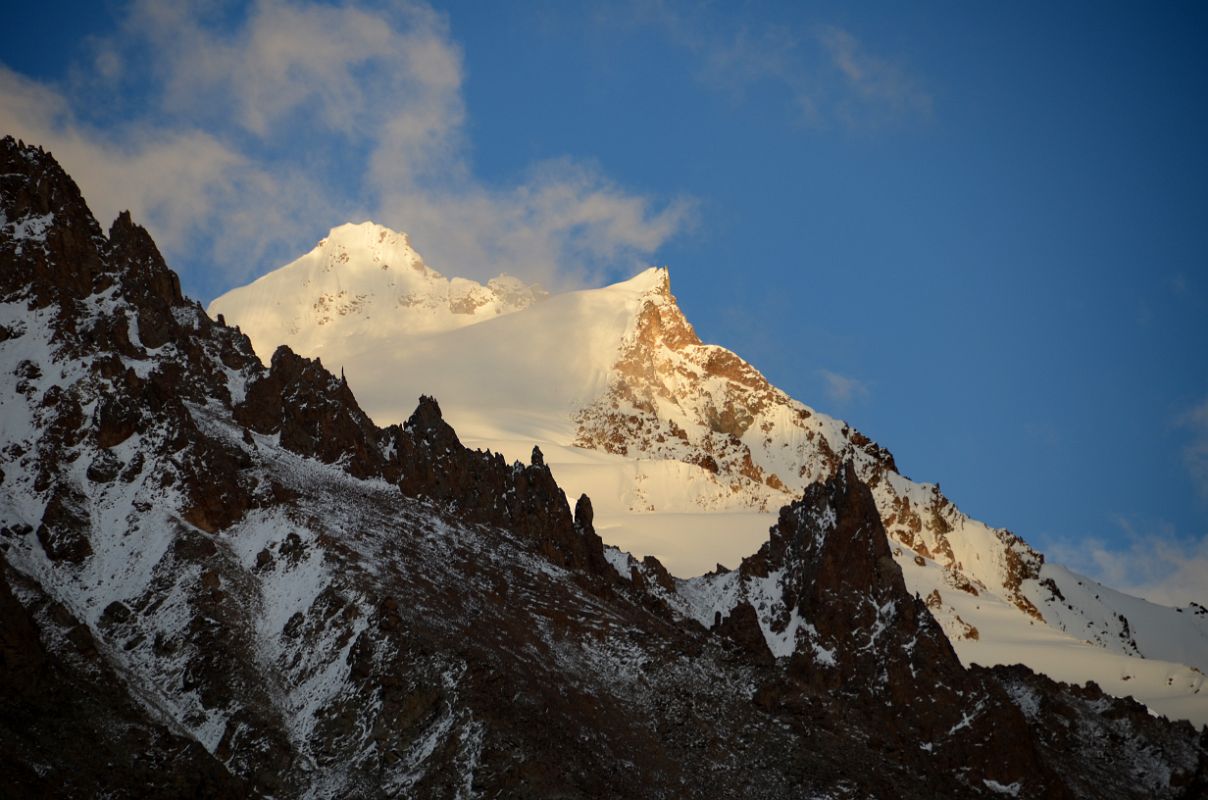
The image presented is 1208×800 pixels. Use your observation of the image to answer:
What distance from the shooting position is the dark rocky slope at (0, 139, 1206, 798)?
96.9m

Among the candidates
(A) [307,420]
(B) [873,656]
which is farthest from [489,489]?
(B) [873,656]

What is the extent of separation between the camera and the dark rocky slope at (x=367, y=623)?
9688 cm

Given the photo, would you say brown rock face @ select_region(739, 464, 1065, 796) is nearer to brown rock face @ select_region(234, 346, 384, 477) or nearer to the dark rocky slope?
the dark rocky slope

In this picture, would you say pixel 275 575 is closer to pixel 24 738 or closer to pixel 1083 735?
pixel 24 738

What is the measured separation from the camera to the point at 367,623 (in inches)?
4269

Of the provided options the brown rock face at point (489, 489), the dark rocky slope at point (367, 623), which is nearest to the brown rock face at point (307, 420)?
the dark rocky slope at point (367, 623)

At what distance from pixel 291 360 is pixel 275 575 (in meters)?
37.6

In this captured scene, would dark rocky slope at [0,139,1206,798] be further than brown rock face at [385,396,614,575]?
No

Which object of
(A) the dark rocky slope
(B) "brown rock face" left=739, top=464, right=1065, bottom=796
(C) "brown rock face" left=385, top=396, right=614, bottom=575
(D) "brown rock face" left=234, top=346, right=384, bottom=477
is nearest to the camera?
(A) the dark rocky slope

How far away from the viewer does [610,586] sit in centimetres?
13838

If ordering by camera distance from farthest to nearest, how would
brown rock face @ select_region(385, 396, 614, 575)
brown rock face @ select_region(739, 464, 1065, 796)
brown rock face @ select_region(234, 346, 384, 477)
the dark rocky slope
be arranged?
brown rock face @ select_region(385, 396, 614, 575) < brown rock face @ select_region(234, 346, 384, 477) < brown rock face @ select_region(739, 464, 1065, 796) < the dark rocky slope

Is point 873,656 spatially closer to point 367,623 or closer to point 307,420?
point 367,623

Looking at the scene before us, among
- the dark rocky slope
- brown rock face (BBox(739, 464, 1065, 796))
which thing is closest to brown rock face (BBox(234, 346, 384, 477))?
the dark rocky slope

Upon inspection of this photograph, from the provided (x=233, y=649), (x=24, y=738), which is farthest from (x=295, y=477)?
(x=24, y=738)
